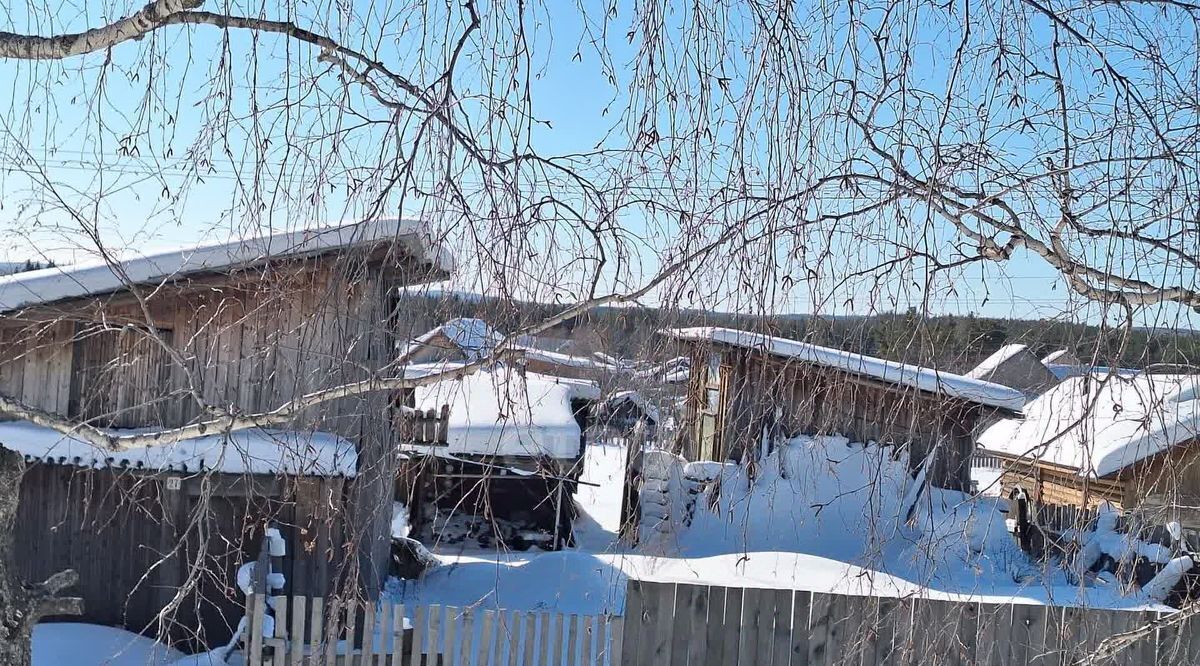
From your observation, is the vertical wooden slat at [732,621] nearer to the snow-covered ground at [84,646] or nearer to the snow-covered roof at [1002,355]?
the snow-covered roof at [1002,355]

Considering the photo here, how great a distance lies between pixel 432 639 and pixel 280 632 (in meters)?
1.04

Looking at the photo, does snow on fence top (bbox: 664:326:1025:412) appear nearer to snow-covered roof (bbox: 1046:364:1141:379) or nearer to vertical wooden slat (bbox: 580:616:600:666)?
snow-covered roof (bbox: 1046:364:1141:379)

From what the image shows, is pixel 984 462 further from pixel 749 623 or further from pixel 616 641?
pixel 616 641

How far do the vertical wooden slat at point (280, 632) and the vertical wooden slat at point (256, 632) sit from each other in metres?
0.09

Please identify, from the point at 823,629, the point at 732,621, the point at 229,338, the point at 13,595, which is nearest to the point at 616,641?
the point at 732,621

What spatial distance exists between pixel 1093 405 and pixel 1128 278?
1.22ft

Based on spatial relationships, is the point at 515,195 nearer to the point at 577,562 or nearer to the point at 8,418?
the point at 8,418

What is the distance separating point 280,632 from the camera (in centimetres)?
624

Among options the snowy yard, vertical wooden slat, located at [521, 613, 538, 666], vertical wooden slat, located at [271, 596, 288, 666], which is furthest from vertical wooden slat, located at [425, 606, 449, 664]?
A: vertical wooden slat, located at [271, 596, 288, 666]

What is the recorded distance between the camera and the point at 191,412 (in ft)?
29.0

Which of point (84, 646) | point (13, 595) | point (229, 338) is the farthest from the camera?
point (84, 646)

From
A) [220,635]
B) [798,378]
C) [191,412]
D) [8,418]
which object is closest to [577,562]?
[220,635]

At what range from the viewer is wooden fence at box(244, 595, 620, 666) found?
6.16 metres

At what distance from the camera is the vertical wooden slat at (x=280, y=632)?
20.2ft
